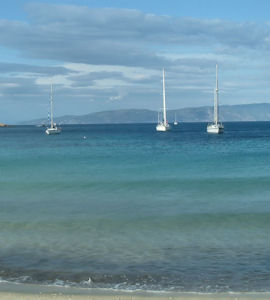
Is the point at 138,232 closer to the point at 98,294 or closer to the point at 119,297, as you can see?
the point at 98,294

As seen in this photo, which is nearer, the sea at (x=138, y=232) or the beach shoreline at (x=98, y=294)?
the beach shoreline at (x=98, y=294)

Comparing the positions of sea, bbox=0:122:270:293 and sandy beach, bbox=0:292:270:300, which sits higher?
sandy beach, bbox=0:292:270:300

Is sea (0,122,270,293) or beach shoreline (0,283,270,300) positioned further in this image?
sea (0,122,270,293)

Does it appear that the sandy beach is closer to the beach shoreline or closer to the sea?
the beach shoreline

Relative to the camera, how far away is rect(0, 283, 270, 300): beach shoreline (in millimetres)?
10117

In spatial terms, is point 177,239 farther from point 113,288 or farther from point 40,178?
point 40,178

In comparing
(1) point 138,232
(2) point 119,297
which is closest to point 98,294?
(2) point 119,297

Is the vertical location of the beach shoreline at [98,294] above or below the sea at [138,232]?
above

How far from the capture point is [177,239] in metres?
15.5

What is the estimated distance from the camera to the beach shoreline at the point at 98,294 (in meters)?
10.1

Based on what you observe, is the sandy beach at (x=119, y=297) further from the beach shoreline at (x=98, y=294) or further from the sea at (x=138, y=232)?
the sea at (x=138, y=232)

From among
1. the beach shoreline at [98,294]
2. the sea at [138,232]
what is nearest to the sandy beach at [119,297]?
the beach shoreline at [98,294]

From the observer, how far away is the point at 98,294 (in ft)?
34.3

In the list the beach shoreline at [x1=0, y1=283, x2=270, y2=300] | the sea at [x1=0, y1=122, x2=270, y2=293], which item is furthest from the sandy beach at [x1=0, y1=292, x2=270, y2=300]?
the sea at [x1=0, y1=122, x2=270, y2=293]
